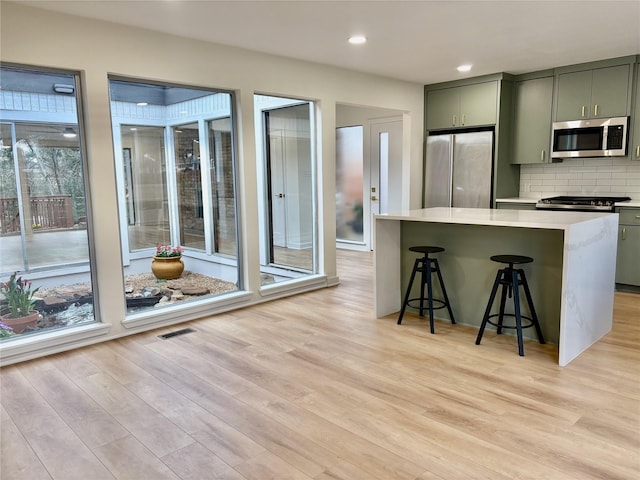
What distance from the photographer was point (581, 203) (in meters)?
5.14

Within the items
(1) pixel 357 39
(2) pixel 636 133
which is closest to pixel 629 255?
(2) pixel 636 133

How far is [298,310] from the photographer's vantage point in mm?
4562

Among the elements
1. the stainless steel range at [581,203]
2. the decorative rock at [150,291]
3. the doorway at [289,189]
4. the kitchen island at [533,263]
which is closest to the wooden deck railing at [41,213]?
the decorative rock at [150,291]

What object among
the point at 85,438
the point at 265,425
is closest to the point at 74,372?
the point at 85,438

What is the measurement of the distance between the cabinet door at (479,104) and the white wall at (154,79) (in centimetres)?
131

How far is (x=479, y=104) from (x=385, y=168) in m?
2.05

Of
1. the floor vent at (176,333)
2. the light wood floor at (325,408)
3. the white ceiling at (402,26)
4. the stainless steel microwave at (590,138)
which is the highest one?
the white ceiling at (402,26)

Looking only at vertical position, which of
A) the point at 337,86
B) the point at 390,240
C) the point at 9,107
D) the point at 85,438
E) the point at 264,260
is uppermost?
the point at 337,86

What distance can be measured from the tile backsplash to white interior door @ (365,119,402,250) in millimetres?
1930

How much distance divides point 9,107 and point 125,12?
3.46ft

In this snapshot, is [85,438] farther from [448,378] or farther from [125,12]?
[125,12]

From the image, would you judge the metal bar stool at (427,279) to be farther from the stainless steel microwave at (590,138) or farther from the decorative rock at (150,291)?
the stainless steel microwave at (590,138)

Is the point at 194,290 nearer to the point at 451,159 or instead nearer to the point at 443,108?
the point at 451,159

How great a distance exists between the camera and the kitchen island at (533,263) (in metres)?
3.17
